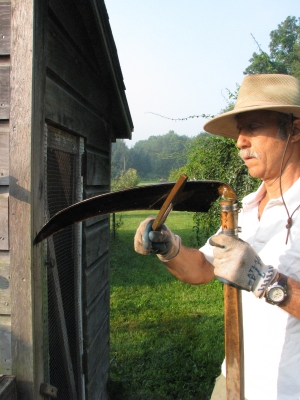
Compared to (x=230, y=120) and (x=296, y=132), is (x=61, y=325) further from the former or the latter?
(x=296, y=132)

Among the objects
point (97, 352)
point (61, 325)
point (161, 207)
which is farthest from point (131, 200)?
point (97, 352)

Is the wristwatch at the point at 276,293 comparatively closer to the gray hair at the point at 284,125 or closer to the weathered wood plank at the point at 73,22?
the gray hair at the point at 284,125

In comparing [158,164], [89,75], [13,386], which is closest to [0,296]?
[13,386]

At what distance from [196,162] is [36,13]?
554 cm

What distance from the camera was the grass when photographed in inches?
195

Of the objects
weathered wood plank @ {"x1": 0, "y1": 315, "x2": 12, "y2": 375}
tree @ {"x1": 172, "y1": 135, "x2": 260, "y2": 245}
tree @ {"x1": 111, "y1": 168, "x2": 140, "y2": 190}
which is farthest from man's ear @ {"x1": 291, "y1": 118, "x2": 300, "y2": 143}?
tree @ {"x1": 111, "y1": 168, "x2": 140, "y2": 190}

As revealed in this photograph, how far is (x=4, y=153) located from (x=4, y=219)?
350 millimetres

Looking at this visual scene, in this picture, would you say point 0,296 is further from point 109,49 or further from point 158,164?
point 158,164

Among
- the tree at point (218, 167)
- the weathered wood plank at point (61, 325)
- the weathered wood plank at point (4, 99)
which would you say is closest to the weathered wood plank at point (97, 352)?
the weathered wood plank at point (61, 325)

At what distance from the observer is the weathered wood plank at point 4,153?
2.04 metres

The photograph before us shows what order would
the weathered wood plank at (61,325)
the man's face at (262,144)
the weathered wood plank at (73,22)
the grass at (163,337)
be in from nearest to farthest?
the man's face at (262,144)
the weathered wood plank at (73,22)
the weathered wood plank at (61,325)
the grass at (163,337)

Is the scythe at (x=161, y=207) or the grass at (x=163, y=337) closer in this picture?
the scythe at (x=161, y=207)

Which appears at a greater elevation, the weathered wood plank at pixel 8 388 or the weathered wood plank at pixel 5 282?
the weathered wood plank at pixel 5 282

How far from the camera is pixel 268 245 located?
1975 mm
